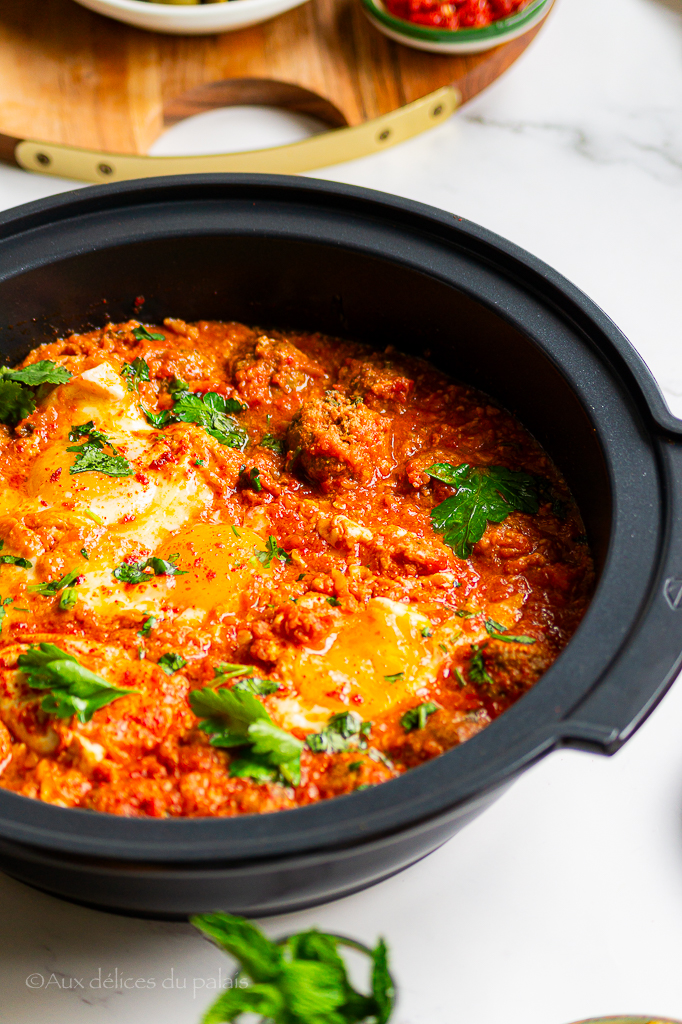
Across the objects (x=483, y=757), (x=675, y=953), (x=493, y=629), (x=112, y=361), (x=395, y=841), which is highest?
(x=112, y=361)

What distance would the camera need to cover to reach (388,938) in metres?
2.71

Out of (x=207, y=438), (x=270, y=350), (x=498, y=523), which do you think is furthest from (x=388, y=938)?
(x=270, y=350)

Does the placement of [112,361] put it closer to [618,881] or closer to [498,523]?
[498,523]

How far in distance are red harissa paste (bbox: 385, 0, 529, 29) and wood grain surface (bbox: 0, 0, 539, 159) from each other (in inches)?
5.8

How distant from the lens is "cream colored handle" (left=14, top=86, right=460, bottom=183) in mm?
4250

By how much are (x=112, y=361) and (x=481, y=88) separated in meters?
2.71

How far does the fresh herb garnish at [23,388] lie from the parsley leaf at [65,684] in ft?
3.62

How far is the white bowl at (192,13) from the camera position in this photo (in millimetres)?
4379

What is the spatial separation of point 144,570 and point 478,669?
1.10m

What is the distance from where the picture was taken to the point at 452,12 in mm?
4629

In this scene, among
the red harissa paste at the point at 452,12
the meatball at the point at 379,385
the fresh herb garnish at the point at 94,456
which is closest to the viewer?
the fresh herb garnish at the point at 94,456

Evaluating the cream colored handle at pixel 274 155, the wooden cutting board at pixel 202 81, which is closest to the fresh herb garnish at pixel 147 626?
the cream colored handle at pixel 274 155

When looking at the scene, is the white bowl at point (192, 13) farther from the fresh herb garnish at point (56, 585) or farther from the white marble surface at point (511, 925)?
the white marble surface at point (511, 925)

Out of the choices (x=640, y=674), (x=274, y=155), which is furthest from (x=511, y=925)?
(x=274, y=155)
